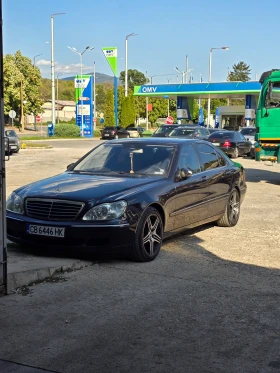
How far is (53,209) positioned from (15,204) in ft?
2.09

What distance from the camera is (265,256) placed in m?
7.52

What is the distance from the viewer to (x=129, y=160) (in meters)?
8.16

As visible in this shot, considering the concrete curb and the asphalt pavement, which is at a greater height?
the concrete curb

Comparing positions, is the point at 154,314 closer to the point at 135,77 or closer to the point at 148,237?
the point at 148,237

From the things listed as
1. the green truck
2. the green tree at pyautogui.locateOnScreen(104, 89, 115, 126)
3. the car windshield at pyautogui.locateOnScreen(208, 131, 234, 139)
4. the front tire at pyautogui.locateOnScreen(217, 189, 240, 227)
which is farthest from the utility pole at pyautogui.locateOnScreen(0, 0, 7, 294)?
the green tree at pyautogui.locateOnScreen(104, 89, 115, 126)

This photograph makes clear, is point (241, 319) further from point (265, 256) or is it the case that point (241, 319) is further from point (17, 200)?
point (17, 200)

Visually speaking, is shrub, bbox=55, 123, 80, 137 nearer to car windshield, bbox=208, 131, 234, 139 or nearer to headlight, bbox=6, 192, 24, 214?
car windshield, bbox=208, 131, 234, 139

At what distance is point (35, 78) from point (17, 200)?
80.7 meters

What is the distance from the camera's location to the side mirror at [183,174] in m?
7.86

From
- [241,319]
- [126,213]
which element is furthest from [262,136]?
[241,319]

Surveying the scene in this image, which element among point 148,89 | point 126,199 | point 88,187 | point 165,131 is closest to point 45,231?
point 88,187

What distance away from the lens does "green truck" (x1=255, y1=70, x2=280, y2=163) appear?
16.0 m

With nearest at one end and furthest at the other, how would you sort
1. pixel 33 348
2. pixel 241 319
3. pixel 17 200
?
pixel 33 348
pixel 241 319
pixel 17 200

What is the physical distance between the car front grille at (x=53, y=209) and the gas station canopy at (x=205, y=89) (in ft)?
153
